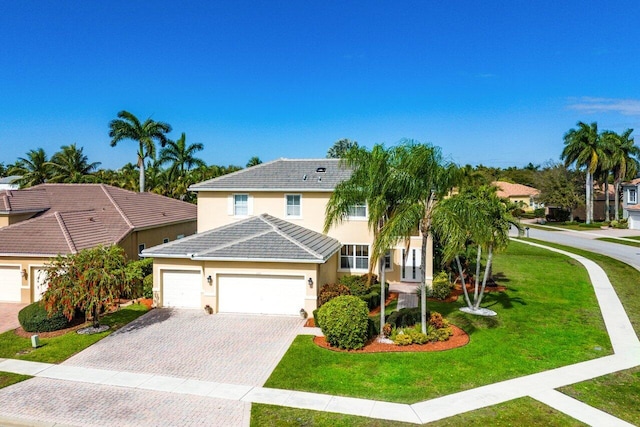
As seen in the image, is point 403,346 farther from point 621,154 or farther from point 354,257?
point 621,154

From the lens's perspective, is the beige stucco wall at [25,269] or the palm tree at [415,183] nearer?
the palm tree at [415,183]

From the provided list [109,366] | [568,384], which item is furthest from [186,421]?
[568,384]

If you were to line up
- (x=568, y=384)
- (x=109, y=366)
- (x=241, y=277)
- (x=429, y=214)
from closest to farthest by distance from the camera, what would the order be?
(x=568, y=384) → (x=109, y=366) → (x=429, y=214) → (x=241, y=277)

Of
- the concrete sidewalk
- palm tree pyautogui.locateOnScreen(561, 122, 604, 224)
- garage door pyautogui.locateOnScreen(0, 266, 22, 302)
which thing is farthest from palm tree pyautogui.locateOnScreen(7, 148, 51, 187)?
palm tree pyautogui.locateOnScreen(561, 122, 604, 224)

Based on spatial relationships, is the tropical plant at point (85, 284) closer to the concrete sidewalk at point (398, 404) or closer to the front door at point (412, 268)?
the concrete sidewalk at point (398, 404)

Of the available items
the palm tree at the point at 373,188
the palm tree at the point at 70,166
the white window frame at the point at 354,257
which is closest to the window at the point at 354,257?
the white window frame at the point at 354,257

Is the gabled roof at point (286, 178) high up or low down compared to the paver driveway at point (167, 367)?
up

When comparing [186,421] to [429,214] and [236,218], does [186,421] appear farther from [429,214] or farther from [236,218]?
[236,218]
